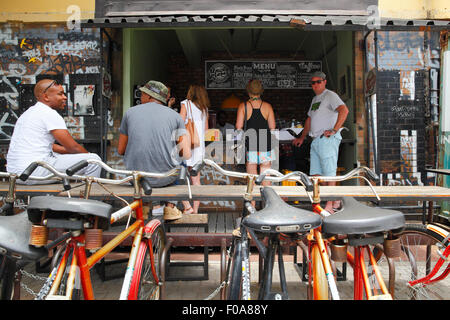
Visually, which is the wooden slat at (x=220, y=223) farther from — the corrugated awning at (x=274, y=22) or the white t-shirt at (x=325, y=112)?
the corrugated awning at (x=274, y=22)

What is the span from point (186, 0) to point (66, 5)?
6.80 feet

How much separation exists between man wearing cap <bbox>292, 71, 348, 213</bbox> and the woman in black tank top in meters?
0.78

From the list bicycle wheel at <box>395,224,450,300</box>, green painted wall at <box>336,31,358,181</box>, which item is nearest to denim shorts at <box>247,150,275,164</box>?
green painted wall at <box>336,31,358,181</box>

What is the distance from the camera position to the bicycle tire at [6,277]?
216cm

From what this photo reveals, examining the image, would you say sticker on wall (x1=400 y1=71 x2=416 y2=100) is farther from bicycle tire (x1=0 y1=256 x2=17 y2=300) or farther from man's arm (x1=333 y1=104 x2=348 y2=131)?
bicycle tire (x1=0 y1=256 x2=17 y2=300)

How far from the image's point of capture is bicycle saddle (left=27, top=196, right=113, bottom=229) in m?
1.67

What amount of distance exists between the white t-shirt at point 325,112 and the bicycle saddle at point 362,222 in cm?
363

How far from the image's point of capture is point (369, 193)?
3012 mm

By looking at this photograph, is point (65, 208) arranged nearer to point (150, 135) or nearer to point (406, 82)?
point (150, 135)

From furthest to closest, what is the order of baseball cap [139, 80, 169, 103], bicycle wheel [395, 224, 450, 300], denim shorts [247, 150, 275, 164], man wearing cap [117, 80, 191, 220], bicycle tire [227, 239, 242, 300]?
denim shorts [247, 150, 275, 164]
baseball cap [139, 80, 169, 103]
man wearing cap [117, 80, 191, 220]
bicycle wheel [395, 224, 450, 300]
bicycle tire [227, 239, 242, 300]

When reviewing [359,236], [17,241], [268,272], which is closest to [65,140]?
[17,241]

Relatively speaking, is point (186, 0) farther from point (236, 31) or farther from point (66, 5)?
point (236, 31)

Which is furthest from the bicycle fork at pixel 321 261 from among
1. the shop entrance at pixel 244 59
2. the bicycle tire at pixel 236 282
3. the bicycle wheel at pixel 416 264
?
the shop entrance at pixel 244 59

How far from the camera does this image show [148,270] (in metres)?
2.55
